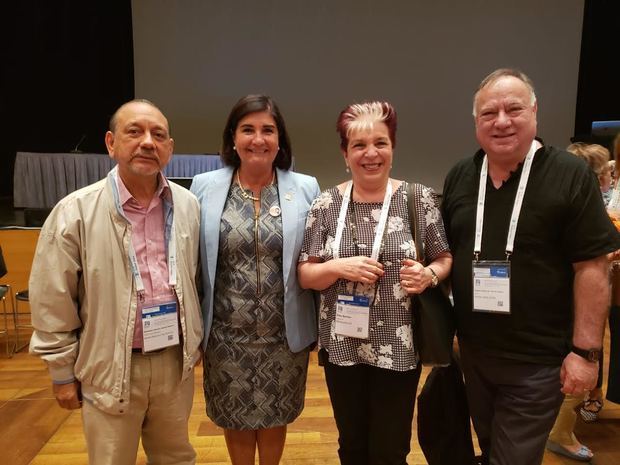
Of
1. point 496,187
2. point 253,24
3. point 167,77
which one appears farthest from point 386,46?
point 496,187

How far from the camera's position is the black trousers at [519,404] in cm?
145

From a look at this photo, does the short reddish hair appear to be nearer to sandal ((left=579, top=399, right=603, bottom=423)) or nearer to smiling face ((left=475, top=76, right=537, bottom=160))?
smiling face ((left=475, top=76, right=537, bottom=160))

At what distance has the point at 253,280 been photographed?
169 centimetres

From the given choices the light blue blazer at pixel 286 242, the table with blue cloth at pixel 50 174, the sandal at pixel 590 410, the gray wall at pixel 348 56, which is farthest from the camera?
the gray wall at pixel 348 56

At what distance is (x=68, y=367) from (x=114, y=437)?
11.0 inches

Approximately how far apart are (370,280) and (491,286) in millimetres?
391

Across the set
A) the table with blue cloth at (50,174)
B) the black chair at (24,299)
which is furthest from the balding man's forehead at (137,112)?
the table with blue cloth at (50,174)

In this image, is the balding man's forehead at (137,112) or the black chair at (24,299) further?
the black chair at (24,299)

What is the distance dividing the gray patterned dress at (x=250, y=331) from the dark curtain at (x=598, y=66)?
7132 mm

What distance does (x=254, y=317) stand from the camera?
1.70 metres

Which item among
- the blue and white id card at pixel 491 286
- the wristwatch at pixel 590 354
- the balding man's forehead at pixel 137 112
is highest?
the balding man's forehead at pixel 137 112

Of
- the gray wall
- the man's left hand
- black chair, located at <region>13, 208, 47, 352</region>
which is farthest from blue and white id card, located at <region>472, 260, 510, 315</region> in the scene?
the gray wall

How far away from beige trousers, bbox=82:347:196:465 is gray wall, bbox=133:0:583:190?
631cm

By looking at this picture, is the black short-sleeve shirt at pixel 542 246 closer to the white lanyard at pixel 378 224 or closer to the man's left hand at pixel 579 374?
the man's left hand at pixel 579 374
